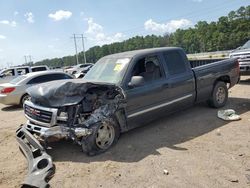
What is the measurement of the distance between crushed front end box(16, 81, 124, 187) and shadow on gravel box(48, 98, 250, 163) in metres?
0.46

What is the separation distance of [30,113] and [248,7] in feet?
332

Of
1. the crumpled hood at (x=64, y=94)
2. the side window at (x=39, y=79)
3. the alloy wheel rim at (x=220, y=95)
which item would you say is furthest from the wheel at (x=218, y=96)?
the side window at (x=39, y=79)

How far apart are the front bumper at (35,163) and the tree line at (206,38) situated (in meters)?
77.8

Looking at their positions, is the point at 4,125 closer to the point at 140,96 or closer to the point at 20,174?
the point at 20,174

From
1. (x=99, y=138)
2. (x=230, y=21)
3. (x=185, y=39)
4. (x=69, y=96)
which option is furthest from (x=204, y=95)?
(x=185, y=39)

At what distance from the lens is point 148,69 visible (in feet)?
19.9

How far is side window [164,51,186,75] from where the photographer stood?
6298 millimetres

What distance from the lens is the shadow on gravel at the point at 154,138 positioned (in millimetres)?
4860

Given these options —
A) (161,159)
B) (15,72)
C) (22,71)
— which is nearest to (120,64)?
(161,159)

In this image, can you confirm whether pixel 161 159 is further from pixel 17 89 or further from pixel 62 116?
pixel 17 89

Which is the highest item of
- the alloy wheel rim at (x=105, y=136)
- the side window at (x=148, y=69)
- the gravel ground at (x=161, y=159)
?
the side window at (x=148, y=69)

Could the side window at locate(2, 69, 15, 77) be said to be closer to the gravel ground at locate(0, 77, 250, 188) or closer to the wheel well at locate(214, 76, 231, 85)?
the gravel ground at locate(0, 77, 250, 188)

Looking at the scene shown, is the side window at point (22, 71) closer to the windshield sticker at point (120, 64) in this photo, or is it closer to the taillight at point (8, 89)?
the taillight at point (8, 89)

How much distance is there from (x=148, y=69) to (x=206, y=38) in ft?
289
